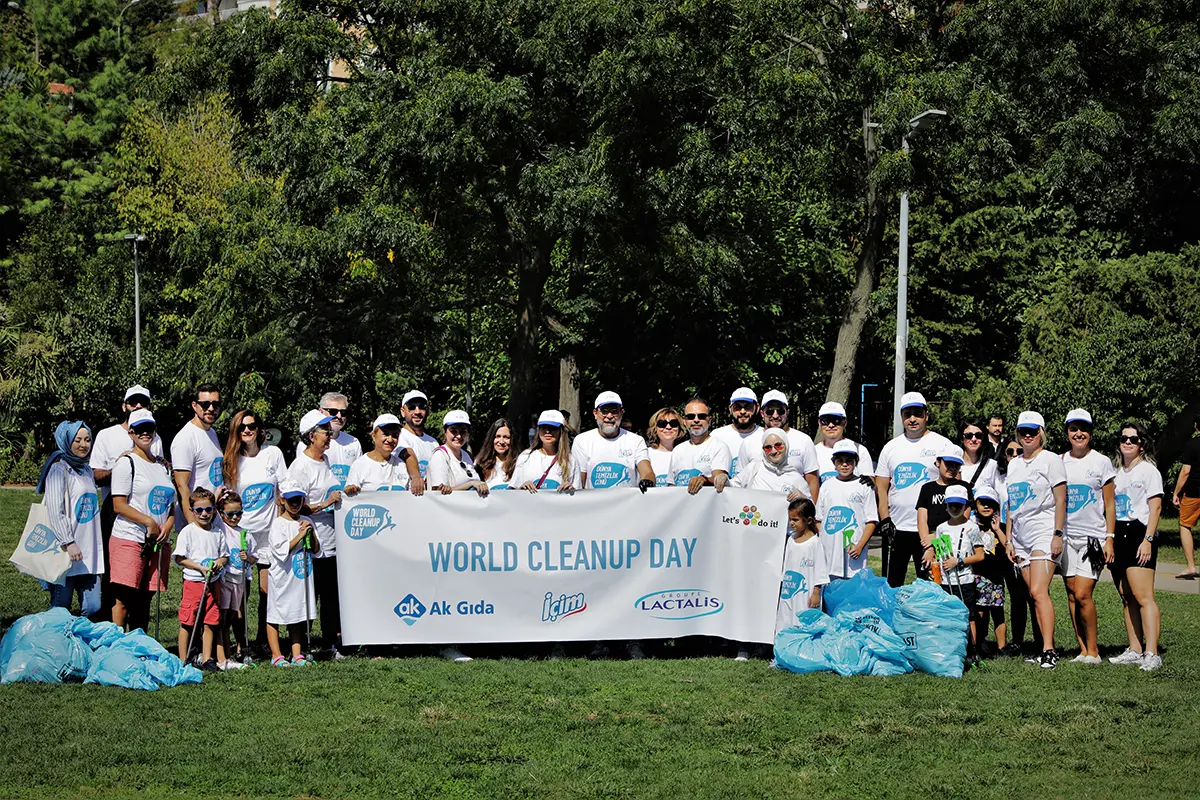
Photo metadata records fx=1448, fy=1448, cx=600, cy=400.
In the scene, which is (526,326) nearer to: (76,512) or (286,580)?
(286,580)

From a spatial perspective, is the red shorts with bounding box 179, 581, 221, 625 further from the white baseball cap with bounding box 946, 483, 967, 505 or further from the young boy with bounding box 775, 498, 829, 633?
the white baseball cap with bounding box 946, 483, 967, 505

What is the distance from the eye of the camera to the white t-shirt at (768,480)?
10875mm

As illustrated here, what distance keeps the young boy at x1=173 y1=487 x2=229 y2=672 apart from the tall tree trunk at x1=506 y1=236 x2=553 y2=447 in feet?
50.4

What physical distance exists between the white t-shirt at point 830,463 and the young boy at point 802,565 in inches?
22.4

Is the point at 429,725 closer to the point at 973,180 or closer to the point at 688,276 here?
the point at 688,276

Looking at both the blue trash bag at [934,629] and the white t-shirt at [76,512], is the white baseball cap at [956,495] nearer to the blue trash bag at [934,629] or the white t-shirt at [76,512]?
the blue trash bag at [934,629]

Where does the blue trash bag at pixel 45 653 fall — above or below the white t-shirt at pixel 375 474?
below

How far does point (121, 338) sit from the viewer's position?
43.2 m

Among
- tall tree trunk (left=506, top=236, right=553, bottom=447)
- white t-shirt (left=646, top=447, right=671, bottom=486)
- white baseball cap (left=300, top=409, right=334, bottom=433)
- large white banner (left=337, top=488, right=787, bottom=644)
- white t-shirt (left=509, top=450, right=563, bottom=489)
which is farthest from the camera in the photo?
tall tree trunk (left=506, top=236, right=553, bottom=447)

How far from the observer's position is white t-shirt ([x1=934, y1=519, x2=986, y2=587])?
34.3 ft

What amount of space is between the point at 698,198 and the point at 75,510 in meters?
14.6

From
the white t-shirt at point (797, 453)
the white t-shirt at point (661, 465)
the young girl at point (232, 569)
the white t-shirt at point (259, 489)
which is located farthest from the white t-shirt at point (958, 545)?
the young girl at point (232, 569)

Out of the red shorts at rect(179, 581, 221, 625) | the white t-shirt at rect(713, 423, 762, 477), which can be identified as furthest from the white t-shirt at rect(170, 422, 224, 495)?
the white t-shirt at rect(713, 423, 762, 477)

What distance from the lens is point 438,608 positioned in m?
10.8
